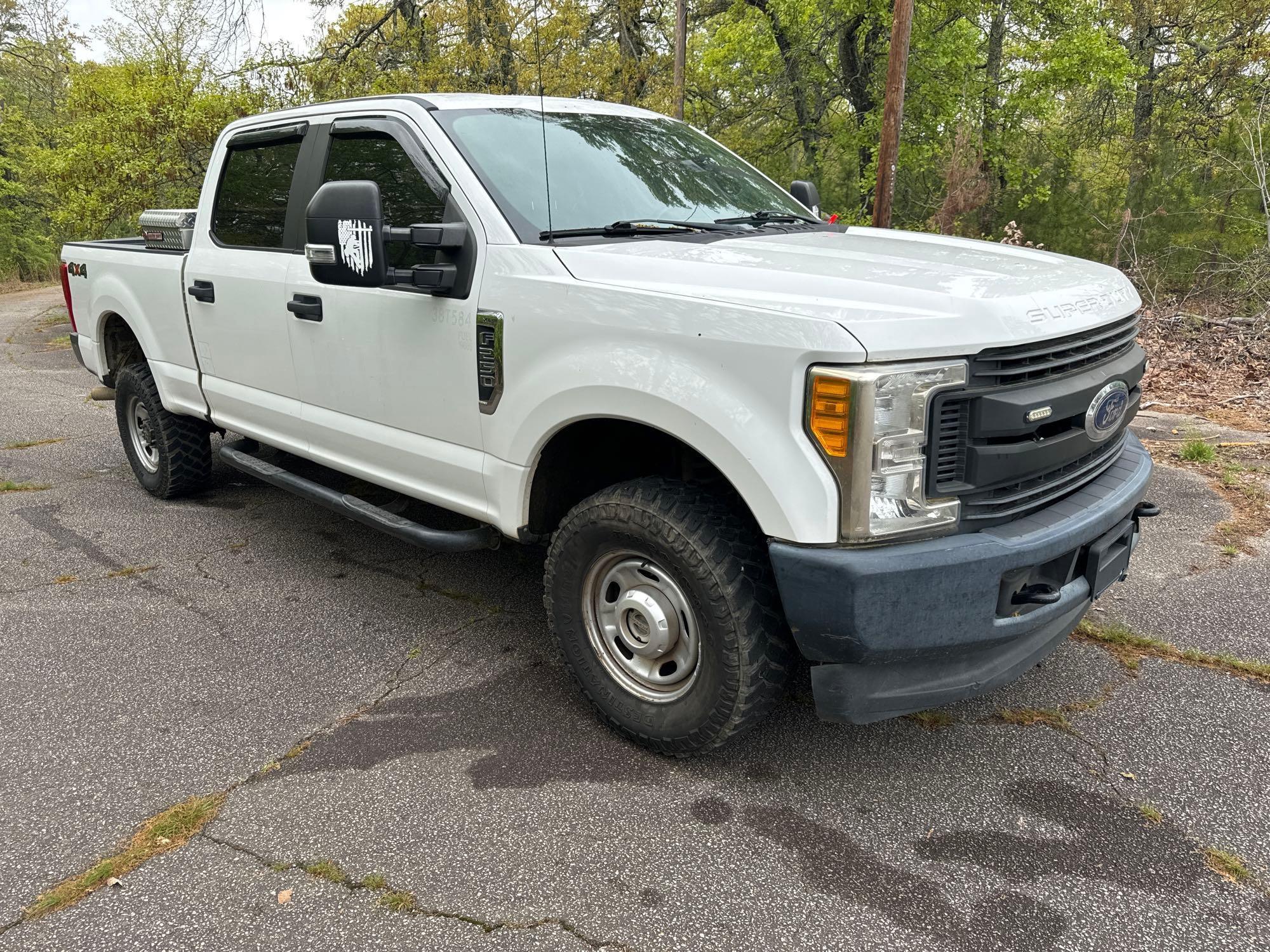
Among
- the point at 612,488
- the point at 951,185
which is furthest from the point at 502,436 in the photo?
the point at 951,185

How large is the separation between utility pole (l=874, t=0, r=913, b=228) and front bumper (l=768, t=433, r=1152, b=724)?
6.48 meters

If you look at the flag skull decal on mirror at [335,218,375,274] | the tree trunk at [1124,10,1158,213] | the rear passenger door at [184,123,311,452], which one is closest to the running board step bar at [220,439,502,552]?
the rear passenger door at [184,123,311,452]

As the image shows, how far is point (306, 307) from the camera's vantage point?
3852 millimetres

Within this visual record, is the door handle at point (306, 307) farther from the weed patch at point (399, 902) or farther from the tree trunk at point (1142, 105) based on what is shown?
the tree trunk at point (1142, 105)

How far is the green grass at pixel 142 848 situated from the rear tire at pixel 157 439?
312cm

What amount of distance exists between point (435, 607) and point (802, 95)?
66.7ft

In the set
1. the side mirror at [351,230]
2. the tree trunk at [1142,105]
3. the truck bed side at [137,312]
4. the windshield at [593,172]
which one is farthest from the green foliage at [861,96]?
the side mirror at [351,230]

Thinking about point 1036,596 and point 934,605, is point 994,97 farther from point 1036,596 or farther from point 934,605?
point 934,605

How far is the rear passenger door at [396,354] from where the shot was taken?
3.28m

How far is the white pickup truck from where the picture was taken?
2.35 meters

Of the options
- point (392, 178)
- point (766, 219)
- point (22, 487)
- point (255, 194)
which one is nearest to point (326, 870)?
point (392, 178)

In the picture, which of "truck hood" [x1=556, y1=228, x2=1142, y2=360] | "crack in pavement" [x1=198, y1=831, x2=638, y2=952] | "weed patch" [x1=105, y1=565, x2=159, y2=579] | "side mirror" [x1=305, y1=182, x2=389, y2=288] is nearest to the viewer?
"crack in pavement" [x1=198, y1=831, x2=638, y2=952]

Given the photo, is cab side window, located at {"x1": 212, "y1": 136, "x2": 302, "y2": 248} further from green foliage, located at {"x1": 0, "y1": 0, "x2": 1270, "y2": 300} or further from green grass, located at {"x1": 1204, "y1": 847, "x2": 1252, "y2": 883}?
green foliage, located at {"x1": 0, "y1": 0, "x2": 1270, "y2": 300}

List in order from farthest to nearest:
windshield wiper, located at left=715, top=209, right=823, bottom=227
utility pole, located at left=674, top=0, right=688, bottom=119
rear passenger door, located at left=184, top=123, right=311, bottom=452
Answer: utility pole, located at left=674, top=0, right=688, bottom=119 < rear passenger door, located at left=184, top=123, right=311, bottom=452 < windshield wiper, located at left=715, top=209, right=823, bottom=227
